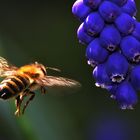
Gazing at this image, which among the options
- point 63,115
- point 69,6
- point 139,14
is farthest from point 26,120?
point 69,6

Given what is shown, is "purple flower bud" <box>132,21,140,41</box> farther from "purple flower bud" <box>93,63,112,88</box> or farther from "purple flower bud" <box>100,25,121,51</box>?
"purple flower bud" <box>93,63,112,88</box>

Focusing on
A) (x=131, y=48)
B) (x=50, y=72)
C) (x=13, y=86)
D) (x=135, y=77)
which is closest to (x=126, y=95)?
(x=135, y=77)

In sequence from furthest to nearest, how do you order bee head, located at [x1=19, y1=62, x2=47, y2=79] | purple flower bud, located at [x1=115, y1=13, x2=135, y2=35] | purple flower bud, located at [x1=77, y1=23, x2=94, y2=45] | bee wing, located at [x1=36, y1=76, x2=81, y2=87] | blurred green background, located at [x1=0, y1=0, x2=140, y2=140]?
blurred green background, located at [x1=0, y1=0, x2=140, y2=140] < bee head, located at [x1=19, y1=62, x2=47, y2=79] < bee wing, located at [x1=36, y1=76, x2=81, y2=87] < purple flower bud, located at [x1=77, y1=23, x2=94, y2=45] < purple flower bud, located at [x1=115, y1=13, x2=135, y2=35]

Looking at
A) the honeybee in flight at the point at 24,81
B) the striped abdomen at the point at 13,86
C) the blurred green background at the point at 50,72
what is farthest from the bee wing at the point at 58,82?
the blurred green background at the point at 50,72

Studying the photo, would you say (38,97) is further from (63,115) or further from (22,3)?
(22,3)

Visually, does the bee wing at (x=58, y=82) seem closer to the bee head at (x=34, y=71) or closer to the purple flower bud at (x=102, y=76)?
the bee head at (x=34, y=71)

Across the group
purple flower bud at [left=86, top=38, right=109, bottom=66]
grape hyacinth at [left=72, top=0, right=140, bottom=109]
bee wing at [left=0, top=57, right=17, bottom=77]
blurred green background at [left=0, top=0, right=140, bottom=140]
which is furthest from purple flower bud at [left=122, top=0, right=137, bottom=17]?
blurred green background at [left=0, top=0, right=140, bottom=140]
